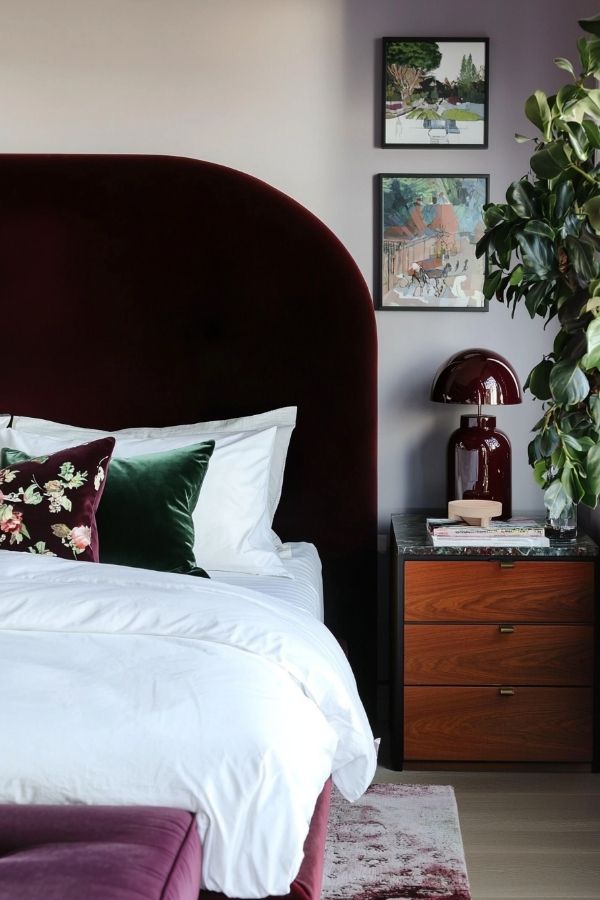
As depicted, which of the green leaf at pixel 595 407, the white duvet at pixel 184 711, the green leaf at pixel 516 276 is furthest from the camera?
the green leaf at pixel 516 276

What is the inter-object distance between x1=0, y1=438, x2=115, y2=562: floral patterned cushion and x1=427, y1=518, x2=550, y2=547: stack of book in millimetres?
992

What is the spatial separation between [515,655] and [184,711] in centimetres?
145

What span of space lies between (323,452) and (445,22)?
147 cm

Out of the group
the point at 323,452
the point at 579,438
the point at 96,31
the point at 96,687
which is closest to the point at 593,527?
the point at 579,438

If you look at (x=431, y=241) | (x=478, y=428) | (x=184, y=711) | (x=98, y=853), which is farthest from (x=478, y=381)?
(x=98, y=853)

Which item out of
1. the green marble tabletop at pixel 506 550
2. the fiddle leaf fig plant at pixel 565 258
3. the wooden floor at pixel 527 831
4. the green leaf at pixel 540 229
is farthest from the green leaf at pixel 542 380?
the wooden floor at pixel 527 831

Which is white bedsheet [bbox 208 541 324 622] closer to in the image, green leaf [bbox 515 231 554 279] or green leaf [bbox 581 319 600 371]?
green leaf [bbox 581 319 600 371]

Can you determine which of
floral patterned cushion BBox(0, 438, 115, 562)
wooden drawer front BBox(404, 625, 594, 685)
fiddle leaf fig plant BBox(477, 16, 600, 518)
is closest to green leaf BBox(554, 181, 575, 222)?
fiddle leaf fig plant BBox(477, 16, 600, 518)

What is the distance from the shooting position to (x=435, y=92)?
310 cm

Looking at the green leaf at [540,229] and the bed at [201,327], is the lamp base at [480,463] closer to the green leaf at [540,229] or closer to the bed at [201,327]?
the bed at [201,327]

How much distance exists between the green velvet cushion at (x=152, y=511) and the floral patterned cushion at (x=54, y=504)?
0.25ft

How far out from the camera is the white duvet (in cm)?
148

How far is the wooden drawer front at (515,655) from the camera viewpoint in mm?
2746

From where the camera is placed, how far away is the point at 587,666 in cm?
275
